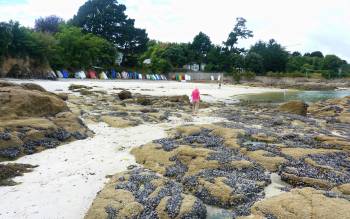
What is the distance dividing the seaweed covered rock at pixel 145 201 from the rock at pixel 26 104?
31.9 ft

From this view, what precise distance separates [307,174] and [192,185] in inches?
142

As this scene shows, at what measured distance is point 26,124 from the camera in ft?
51.8

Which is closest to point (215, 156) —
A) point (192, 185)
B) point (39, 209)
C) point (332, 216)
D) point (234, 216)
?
point (192, 185)

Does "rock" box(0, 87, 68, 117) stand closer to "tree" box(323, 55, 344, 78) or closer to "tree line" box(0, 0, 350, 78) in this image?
"tree line" box(0, 0, 350, 78)

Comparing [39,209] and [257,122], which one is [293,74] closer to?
[257,122]

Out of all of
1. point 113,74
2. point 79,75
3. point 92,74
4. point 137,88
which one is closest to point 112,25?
point 113,74

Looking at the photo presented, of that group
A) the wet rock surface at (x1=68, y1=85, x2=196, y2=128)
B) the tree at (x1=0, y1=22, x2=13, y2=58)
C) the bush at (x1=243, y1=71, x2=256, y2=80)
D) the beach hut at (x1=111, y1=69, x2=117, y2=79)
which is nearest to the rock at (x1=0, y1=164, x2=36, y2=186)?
the wet rock surface at (x1=68, y1=85, x2=196, y2=128)

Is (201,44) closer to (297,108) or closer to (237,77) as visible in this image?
(237,77)

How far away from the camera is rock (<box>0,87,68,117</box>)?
57.8 ft

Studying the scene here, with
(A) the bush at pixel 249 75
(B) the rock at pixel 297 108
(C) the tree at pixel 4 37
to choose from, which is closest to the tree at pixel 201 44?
(A) the bush at pixel 249 75

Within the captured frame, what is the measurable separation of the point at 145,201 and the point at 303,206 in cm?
376

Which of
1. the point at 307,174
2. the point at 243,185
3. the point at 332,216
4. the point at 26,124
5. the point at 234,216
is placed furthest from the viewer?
the point at 26,124

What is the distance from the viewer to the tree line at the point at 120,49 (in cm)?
5362

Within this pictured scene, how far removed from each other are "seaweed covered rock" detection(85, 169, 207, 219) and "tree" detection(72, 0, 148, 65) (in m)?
80.8
